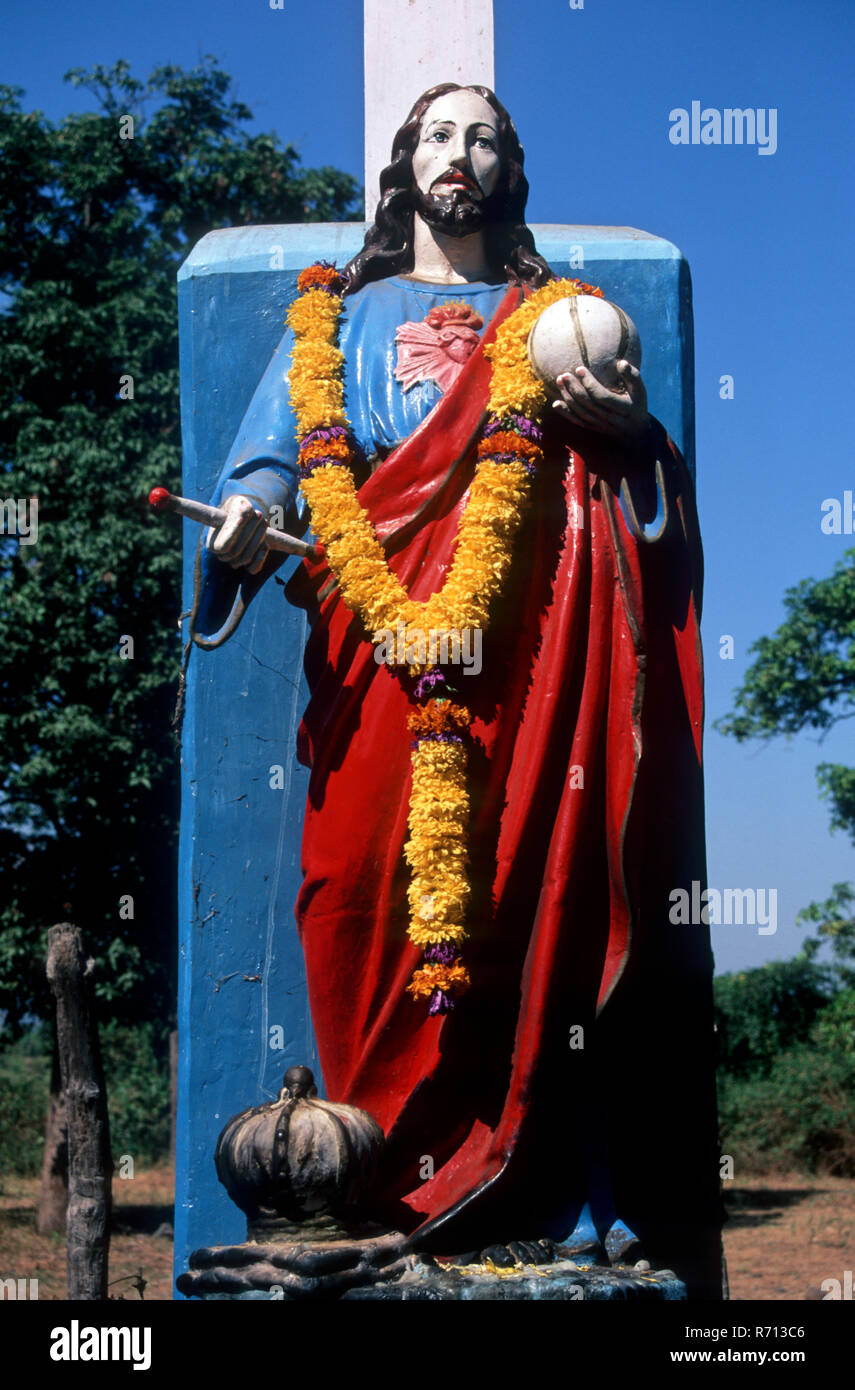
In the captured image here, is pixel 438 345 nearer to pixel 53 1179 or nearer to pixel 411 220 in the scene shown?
pixel 411 220

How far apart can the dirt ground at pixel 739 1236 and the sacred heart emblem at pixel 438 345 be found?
32.6 feet

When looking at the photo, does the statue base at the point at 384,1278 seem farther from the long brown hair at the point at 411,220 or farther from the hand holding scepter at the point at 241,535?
the long brown hair at the point at 411,220

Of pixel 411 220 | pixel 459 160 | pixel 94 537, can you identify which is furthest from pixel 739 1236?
pixel 459 160

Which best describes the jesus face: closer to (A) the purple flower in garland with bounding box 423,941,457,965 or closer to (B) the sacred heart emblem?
(B) the sacred heart emblem

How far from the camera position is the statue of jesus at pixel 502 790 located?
5.23 metres

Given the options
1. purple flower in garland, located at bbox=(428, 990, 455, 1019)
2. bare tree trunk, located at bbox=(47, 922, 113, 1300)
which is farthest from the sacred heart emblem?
bare tree trunk, located at bbox=(47, 922, 113, 1300)

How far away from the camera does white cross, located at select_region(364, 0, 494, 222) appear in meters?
6.82

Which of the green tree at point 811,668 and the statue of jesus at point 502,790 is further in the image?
the green tree at point 811,668

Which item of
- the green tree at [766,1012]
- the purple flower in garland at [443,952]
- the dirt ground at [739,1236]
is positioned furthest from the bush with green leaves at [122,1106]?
the purple flower in garland at [443,952]

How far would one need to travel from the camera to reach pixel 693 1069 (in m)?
5.95

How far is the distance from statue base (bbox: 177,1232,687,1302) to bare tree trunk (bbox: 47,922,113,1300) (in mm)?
892

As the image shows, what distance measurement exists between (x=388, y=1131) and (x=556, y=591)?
70.4 inches
